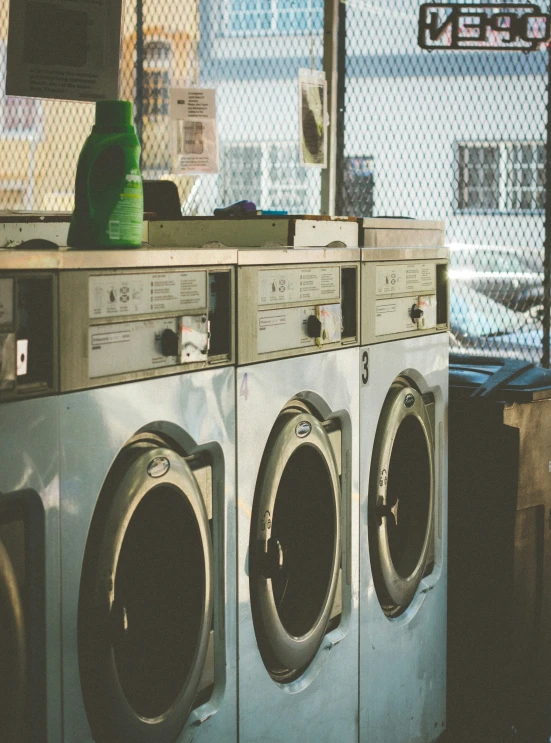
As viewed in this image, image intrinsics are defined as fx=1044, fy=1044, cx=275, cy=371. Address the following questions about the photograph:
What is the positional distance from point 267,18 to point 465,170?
1.51m

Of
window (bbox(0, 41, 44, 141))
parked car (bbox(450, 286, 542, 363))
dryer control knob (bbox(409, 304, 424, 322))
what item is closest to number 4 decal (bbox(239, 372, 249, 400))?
dryer control knob (bbox(409, 304, 424, 322))

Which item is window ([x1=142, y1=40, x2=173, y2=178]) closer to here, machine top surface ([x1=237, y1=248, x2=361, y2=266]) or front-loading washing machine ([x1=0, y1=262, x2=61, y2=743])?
machine top surface ([x1=237, y1=248, x2=361, y2=266])

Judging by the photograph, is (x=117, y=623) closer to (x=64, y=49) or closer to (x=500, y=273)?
(x=64, y=49)

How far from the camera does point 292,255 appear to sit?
7.66ft

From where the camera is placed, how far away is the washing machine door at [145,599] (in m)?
1.73

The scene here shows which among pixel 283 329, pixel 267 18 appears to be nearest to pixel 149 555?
pixel 283 329

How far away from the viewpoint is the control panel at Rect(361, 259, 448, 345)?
271 cm

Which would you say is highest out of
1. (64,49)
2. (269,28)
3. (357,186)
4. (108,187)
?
(269,28)

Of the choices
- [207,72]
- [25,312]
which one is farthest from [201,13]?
[25,312]

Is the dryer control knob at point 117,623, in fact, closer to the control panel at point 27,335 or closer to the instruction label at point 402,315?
the control panel at point 27,335

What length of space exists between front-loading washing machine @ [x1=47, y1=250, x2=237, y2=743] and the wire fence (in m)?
3.26

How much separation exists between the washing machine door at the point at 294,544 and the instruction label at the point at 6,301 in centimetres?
81

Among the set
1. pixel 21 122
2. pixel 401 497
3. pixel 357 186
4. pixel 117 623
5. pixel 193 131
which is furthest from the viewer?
pixel 21 122

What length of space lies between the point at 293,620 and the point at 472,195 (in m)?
3.71
